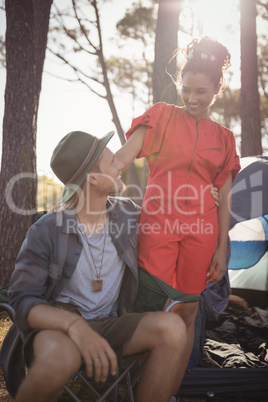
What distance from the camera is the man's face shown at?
5.49ft

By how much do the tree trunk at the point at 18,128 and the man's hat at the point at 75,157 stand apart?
7.18 ft

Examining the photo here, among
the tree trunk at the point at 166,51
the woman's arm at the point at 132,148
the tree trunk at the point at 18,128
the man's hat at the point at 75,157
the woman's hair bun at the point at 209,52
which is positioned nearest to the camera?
the man's hat at the point at 75,157

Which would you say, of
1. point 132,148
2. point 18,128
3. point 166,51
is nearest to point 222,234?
Answer: point 132,148

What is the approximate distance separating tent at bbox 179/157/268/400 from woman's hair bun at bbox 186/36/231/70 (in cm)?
134

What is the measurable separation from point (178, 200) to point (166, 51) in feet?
11.8

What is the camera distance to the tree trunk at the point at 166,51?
4.77 m

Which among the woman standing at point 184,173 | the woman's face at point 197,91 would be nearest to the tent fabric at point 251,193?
the woman standing at point 184,173

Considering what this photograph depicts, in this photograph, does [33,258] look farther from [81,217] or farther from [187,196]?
[187,196]

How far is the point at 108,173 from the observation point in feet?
5.51

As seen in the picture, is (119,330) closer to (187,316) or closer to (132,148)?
(187,316)

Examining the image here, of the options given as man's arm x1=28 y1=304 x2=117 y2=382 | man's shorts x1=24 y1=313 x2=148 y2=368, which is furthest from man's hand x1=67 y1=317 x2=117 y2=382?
man's shorts x1=24 y1=313 x2=148 y2=368

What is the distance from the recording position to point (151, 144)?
6.27ft

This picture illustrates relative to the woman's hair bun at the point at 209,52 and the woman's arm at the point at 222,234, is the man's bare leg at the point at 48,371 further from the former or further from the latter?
the woman's hair bun at the point at 209,52

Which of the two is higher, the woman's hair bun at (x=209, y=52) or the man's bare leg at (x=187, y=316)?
the woman's hair bun at (x=209, y=52)
